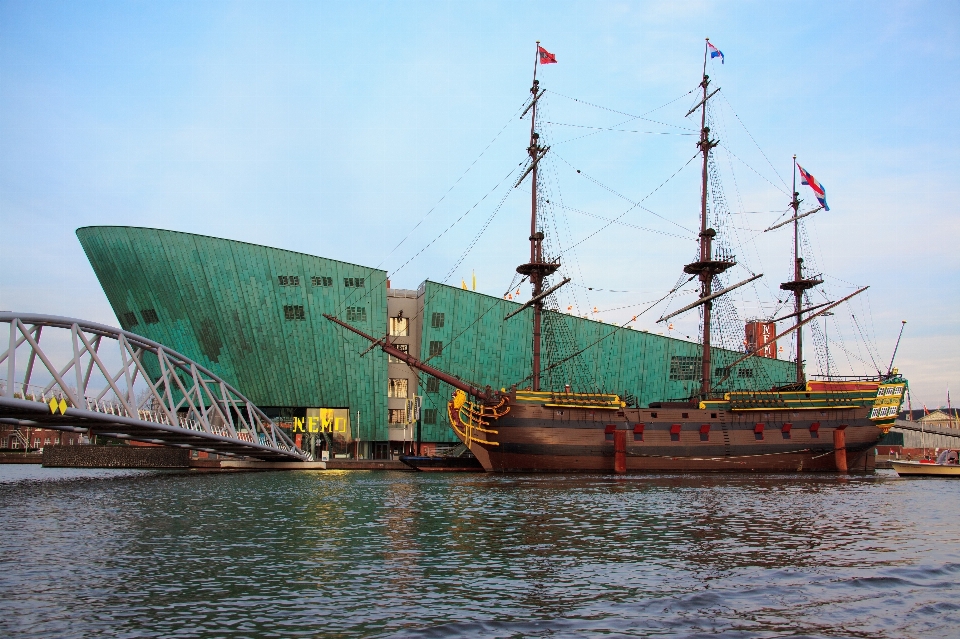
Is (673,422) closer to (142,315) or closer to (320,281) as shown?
(320,281)

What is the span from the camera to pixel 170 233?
262 feet

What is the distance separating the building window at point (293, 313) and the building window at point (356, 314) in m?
4.75

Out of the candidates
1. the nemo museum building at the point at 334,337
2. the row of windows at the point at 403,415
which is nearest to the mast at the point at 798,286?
the nemo museum building at the point at 334,337

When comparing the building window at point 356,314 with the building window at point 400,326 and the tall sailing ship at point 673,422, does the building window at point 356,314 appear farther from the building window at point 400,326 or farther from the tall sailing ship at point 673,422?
the tall sailing ship at point 673,422

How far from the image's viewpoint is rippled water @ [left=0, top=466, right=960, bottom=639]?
48.1 ft

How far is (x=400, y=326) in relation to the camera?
90125 millimetres

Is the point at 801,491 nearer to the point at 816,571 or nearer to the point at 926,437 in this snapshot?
the point at 816,571

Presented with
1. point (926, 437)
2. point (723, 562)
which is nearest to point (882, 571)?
point (723, 562)

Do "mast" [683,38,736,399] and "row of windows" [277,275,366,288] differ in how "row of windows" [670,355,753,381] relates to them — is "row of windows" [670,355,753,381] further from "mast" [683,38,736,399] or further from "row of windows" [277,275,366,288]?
"row of windows" [277,275,366,288]

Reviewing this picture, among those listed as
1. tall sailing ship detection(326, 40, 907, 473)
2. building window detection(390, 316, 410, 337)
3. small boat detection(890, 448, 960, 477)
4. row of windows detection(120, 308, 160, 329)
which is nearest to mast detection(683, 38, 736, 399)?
tall sailing ship detection(326, 40, 907, 473)

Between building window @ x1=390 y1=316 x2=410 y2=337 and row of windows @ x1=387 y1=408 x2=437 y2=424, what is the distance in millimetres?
8498

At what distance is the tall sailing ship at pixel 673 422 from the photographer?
59.6m

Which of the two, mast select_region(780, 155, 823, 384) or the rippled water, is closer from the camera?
the rippled water

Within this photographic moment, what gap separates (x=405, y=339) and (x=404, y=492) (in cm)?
4746
